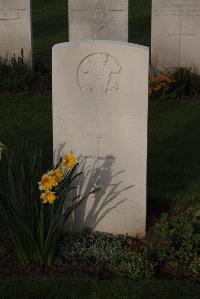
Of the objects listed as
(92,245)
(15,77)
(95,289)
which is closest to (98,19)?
(15,77)

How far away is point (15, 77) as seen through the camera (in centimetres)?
1012

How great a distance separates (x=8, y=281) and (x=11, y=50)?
6.96 metres

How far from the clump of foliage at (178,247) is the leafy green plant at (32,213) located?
60cm

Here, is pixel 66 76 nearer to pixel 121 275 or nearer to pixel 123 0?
pixel 121 275

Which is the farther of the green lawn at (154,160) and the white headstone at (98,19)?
the white headstone at (98,19)

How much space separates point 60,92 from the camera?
5156mm

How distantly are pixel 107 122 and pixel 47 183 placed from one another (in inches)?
36.3

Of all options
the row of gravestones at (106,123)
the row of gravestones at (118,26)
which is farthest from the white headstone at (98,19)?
the row of gravestones at (106,123)

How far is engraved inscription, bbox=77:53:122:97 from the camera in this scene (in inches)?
200

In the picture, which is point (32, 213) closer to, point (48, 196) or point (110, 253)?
point (48, 196)

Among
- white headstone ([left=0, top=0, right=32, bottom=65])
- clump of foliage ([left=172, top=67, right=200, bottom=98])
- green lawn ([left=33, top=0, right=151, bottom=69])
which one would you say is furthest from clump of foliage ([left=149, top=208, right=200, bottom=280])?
green lawn ([left=33, top=0, right=151, bottom=69])

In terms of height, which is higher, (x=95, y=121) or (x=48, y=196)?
(x=95, y=121)

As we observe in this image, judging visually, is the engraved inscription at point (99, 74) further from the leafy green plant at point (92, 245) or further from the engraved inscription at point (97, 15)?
the engraved inscription at point (97, 15)

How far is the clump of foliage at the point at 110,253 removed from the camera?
468 cm
